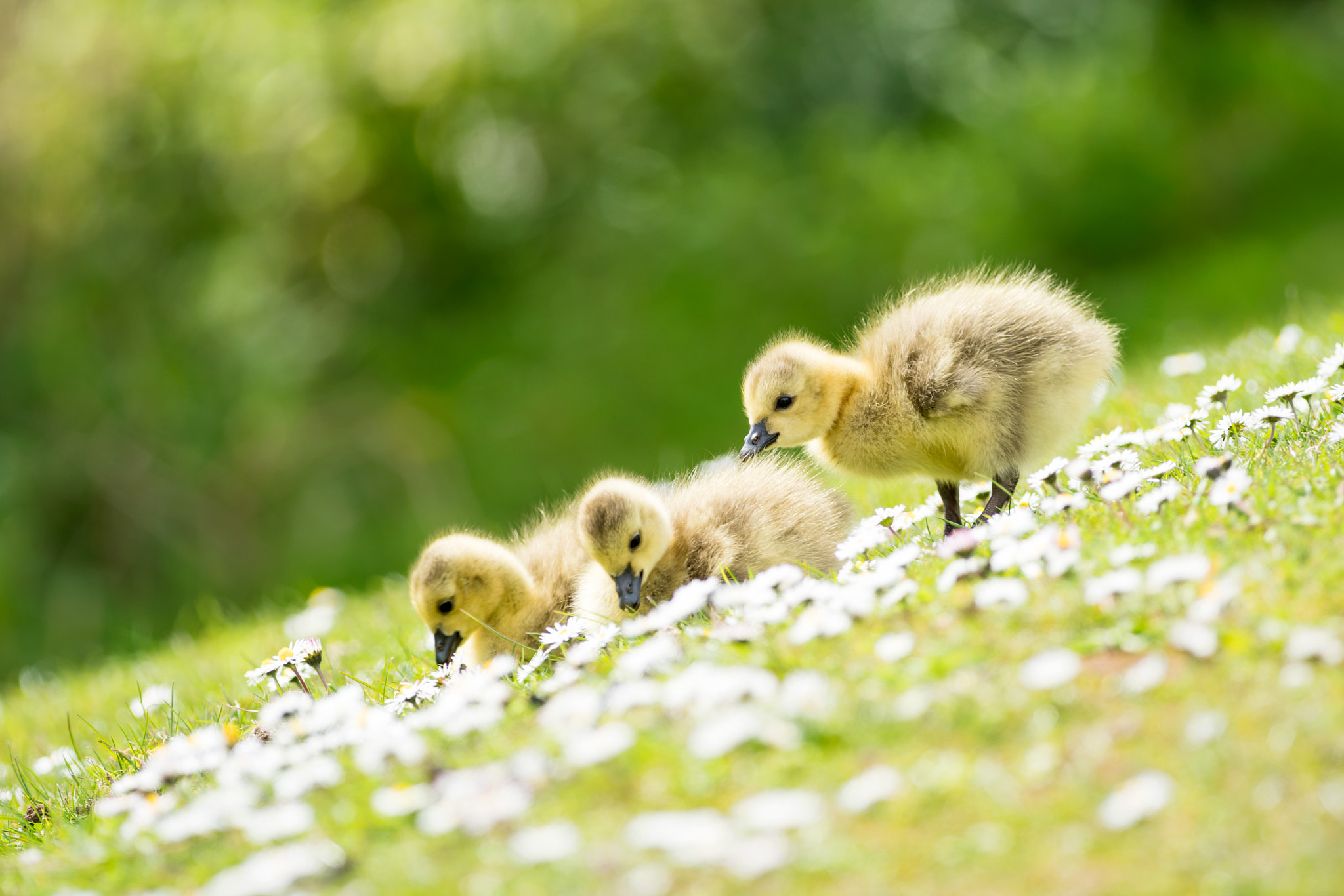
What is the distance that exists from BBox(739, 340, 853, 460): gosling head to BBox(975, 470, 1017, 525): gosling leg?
0.67m

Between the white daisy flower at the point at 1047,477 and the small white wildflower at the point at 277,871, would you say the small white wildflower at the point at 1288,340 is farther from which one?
the small white wildflower at the point at 277,871

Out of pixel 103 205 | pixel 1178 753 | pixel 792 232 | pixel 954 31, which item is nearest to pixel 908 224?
pixel 792 232

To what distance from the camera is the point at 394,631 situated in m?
5.87

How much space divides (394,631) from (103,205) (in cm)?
980

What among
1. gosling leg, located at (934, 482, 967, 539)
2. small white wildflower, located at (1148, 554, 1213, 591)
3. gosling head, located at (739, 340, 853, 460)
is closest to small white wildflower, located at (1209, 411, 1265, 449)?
gosling leg, located at (934, 482, 967, 539)

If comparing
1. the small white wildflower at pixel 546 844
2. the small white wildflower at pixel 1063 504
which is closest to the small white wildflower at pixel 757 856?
the small white wildflower at pixel 546 844

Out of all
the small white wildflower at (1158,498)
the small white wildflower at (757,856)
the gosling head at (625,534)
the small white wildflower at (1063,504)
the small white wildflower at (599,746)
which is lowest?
the small white wildflower at (757,856)

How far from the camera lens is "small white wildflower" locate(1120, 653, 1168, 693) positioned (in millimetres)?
2727

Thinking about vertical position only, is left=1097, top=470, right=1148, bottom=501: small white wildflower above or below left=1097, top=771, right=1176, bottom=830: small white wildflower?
above

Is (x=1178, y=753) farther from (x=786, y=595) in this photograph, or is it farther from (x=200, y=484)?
(x=200, y=484)

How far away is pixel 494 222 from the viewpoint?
14.5 meters

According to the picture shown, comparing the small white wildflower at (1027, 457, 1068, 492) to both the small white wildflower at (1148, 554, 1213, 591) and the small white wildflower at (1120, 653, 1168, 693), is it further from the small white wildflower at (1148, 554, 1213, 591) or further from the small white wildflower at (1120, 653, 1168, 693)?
the small white wildflower at (1120, 653, 1168, 693)

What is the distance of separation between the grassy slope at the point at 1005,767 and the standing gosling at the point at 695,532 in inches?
37.8

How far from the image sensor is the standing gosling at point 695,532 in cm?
452
